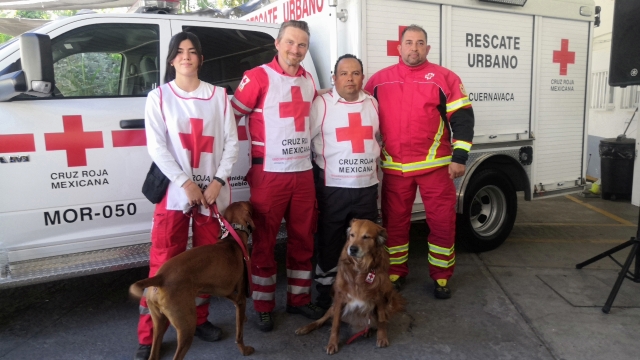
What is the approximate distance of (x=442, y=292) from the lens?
3.73 metres

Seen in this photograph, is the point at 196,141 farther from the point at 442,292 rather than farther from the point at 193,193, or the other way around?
the point at 442,292

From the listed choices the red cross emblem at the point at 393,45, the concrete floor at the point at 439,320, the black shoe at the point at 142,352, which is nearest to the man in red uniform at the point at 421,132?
the red cross emblem at the point at 393,45

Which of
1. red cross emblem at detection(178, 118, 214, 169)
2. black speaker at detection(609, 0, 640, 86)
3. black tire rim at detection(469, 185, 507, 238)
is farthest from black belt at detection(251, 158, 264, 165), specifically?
black speaker at detection(609, 0, 640, 86)

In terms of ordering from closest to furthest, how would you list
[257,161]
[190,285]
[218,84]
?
[190,285], [257,161], [218,84]

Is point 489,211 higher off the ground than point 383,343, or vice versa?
point 489,211

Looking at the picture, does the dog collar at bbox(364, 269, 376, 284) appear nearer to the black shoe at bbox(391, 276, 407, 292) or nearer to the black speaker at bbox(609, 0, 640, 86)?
the black shoe at bbox(391, 276, 407, 292)

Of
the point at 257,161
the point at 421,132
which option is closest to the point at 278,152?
the point at 257,161

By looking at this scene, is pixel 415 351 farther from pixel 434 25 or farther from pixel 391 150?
pixel 434 25

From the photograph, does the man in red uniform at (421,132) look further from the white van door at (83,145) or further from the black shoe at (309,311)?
the white van door at (83,145)

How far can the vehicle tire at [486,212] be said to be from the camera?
447 centimetres

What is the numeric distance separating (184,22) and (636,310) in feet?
12.3

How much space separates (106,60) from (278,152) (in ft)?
4.34

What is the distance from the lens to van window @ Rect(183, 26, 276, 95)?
3.56m

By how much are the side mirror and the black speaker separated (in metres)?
3.92
